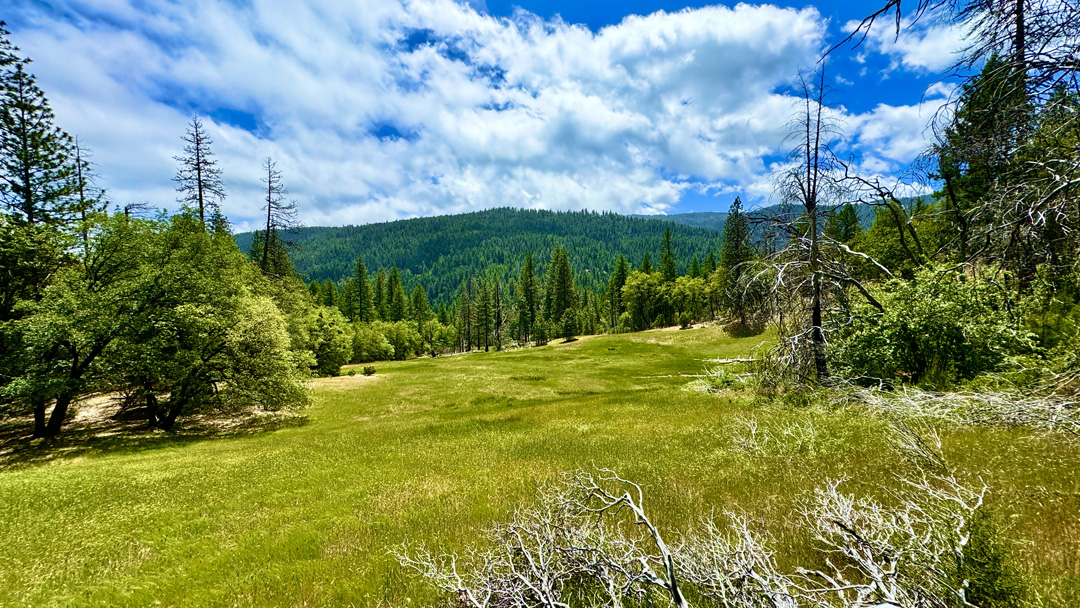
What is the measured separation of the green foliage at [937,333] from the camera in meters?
10.3

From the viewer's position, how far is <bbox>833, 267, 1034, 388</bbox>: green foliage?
10258 millimetres

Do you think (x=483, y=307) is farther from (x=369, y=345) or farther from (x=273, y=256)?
(x=273, y=256)

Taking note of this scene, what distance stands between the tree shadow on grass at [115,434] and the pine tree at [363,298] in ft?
215

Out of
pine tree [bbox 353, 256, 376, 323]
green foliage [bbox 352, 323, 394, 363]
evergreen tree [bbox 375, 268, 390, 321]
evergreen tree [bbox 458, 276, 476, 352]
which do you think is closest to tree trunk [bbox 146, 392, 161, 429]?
green foliage [bbox 352, 323, 394, 363]

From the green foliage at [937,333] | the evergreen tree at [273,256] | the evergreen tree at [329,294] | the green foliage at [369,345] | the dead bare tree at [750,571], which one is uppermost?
the evergreen tree at [273,256]

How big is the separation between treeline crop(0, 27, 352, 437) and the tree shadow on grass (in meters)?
0.73

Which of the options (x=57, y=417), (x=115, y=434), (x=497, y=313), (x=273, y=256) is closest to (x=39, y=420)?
(x=57, y=417)

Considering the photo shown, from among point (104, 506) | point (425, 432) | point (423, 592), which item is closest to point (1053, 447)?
point (423, 592)

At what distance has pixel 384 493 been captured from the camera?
8.82 m

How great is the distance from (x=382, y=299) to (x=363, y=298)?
10939 mm

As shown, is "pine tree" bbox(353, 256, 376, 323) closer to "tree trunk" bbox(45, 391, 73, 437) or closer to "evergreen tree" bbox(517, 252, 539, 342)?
"evergreen tree" bbox(517, 252, 539, 342)

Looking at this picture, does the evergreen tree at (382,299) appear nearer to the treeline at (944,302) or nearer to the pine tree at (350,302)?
the pine tree at (350,302)

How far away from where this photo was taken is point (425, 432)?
16.8m

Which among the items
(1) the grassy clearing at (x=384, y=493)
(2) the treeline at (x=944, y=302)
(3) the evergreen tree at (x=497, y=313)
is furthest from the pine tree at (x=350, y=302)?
(2) the treeline at (x=944, y=302)
